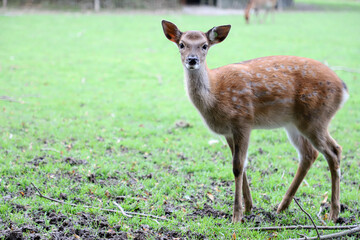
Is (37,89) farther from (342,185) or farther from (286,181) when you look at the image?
(342,185)

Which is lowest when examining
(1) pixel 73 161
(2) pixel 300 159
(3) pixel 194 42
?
(1) pixel 73 161

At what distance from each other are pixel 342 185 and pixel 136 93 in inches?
227

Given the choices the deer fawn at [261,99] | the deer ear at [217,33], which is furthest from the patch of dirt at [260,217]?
the deer ear at [217,33]

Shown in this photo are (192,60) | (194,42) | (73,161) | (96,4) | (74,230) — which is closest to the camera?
(74,230)

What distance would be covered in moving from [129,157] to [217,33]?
2.44m

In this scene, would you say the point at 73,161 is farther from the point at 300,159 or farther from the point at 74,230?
the point at 300,159

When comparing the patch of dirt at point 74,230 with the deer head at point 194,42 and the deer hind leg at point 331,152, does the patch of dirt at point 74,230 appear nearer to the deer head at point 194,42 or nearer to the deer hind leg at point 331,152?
the deer hind leg at point 331,152

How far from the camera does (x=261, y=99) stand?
4.46 m

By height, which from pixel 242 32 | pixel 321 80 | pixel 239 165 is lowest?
pixel 242 32

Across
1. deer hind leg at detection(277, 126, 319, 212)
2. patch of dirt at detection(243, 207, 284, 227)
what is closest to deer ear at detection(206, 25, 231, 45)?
deer hind leg at detection(277, 126, 319, 212)

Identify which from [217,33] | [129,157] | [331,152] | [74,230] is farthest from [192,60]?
[129,157]

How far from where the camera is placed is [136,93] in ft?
31.9

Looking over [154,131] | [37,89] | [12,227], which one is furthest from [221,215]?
[37,89]

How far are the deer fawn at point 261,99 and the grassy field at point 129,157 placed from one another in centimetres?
53
